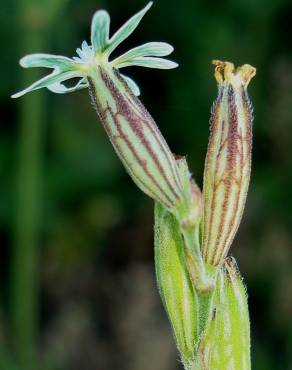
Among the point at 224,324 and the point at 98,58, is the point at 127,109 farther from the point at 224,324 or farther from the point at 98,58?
the point at 224,324

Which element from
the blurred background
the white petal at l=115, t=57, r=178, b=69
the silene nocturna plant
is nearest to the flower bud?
the silene nocturna plant

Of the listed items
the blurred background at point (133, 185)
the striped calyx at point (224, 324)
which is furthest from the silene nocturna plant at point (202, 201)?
the blurred background at point (133, 185)

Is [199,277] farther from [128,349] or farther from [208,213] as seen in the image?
[128,349]

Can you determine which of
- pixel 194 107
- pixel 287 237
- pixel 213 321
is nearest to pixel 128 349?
pixel 287 237

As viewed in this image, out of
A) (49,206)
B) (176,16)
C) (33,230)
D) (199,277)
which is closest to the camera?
(199,277)

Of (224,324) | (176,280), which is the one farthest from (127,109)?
(224,324)

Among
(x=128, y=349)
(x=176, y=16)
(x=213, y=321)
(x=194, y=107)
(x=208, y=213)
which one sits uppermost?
(x=176, y=16)

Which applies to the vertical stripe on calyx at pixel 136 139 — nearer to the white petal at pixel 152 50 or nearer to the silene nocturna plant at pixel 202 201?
the silene nocturna plant at pixel 202 201
